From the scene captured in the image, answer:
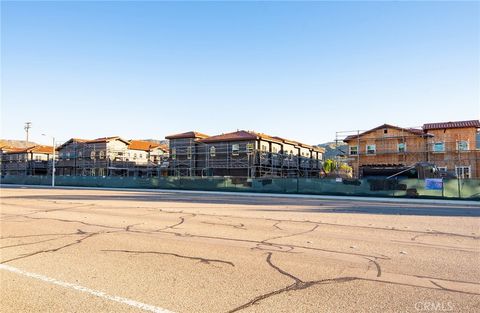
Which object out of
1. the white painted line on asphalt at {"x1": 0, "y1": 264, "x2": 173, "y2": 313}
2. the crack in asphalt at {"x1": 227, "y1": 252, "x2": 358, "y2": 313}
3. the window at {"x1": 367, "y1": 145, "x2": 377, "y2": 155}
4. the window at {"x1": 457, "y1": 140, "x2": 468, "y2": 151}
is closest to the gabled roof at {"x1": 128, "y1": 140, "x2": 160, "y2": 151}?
the window at {"x1": 367, "y1": 145, "x2": 377, "y2": 155}

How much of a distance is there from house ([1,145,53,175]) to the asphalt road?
75213 millimetres

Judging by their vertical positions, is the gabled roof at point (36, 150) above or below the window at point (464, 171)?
above

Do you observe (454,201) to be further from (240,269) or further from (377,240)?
(240,269)

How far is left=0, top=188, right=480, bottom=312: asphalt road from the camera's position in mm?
4582

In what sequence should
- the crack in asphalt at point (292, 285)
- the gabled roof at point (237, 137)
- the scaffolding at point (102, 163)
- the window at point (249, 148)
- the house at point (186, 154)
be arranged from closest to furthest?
1. the crack in asphalt at point (292, 285)
2. the window at point (249, 148)
3. the gabled roof at point (237, 137)
4. the house at point (186, 154)
5. the scaffolding at point (102, 163)

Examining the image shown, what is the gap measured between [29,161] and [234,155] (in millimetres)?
50703

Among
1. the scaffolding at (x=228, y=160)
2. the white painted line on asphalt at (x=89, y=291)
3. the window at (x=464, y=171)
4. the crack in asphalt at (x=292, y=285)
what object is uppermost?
the scaffolding at (x=228, y=160)

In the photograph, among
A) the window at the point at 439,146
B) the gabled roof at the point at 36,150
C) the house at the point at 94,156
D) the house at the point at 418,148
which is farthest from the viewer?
the gabled roof at the point at 36,150

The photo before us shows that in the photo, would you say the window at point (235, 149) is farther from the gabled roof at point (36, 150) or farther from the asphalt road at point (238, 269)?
the gabled roof at point (36, 150)

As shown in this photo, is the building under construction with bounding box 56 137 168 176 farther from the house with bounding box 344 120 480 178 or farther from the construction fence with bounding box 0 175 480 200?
the house with bounding box 344 120 480 178

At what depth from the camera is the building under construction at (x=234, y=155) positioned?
49000 millimetres

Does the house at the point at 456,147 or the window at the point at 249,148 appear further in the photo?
the window at the point at 249,148

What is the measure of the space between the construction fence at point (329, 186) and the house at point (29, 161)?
40.9 metres

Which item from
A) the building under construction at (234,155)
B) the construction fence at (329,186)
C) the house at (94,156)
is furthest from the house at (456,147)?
the house at (94,156)
